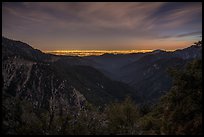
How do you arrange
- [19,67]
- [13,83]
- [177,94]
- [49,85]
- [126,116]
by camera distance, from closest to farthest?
1. [177,94]
2. [126,116]
3. [13,83]
4. [49,85]
5. [19,67]

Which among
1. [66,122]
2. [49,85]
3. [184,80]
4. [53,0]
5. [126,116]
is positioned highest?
[53,0]

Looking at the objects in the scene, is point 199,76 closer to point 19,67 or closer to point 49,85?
point 49,85

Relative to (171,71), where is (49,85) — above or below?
below

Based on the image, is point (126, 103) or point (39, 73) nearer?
point (126, 103)

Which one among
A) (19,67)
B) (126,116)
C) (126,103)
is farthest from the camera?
(19,67)

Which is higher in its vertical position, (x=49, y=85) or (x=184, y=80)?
(x=184, y=80)

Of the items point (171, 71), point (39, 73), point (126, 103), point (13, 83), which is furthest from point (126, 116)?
point (39, 73)

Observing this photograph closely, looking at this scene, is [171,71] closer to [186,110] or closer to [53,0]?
[186,110]

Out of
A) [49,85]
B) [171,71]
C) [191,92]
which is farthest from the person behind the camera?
[49,85]

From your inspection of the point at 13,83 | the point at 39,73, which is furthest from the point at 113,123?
the point at 39,73
